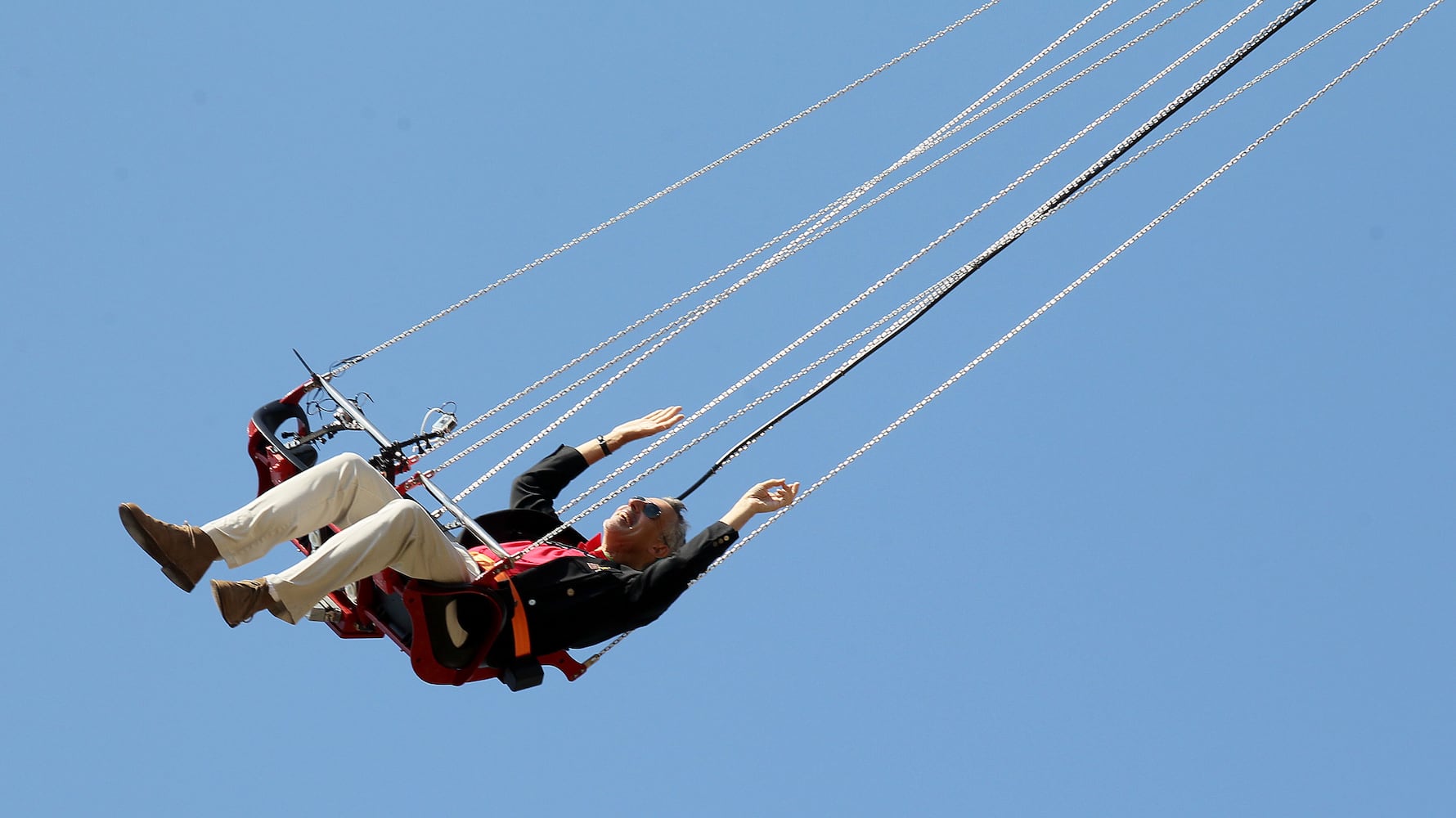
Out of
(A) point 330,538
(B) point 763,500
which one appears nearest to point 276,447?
(A) point 330,538

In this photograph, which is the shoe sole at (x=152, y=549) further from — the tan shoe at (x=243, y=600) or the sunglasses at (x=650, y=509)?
the sunglasses at (x=650, y=509)

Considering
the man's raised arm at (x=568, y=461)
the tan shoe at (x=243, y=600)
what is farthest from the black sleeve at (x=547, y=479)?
the tan shoe at (x=243, y=600)

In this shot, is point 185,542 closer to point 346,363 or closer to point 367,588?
point 367,588

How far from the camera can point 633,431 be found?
1199 centimetres

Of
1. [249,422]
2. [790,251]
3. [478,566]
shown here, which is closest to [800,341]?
[790,251]

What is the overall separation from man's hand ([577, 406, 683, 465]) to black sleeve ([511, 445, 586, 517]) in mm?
87

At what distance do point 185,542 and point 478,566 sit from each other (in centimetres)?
141

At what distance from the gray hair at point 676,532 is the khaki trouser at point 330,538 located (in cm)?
105

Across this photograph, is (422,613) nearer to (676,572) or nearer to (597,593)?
(597,593)

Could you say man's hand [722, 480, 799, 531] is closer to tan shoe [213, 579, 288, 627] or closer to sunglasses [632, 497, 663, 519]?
sunglasses [632, 497, 663, 519]

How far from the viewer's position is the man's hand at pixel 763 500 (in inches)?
426

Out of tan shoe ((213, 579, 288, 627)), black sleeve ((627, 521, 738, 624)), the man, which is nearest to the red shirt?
the man

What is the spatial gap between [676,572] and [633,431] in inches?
59.8

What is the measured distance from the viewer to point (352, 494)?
10680 millimetres
